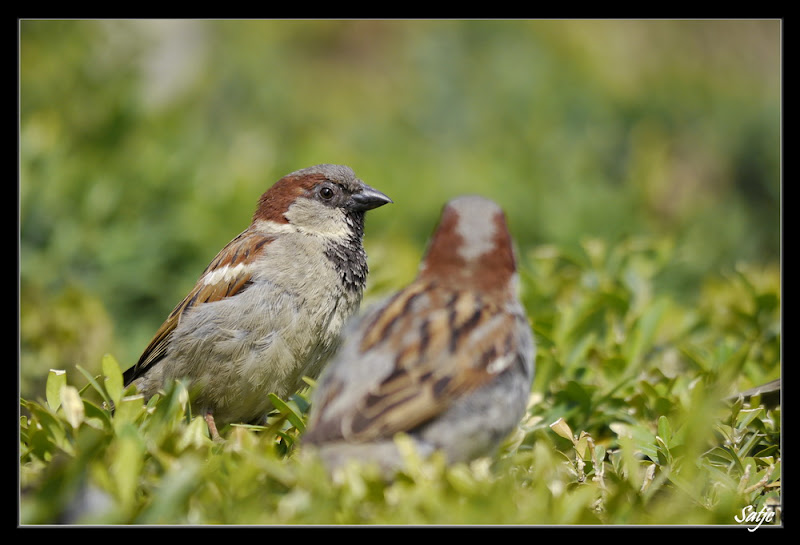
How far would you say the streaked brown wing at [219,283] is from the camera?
3035 millimetres

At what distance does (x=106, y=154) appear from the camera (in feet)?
16.5

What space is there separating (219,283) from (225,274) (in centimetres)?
4

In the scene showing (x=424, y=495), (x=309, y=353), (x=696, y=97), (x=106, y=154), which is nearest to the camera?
(x=424, y=495)

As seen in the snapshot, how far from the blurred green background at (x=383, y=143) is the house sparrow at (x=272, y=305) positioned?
0.69 metres

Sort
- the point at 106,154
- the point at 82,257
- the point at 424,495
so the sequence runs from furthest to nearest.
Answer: the point at 106,154
the point at 82,257
the point at 424,495

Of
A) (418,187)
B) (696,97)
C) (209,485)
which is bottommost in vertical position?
(209,485)

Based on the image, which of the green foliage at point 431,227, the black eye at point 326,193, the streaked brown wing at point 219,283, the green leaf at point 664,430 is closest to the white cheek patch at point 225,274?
the streaked brown wing at point 219,283

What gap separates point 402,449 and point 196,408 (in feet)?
4.78

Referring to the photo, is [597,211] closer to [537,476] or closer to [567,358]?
[567,358]

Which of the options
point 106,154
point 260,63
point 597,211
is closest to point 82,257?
point 106,154

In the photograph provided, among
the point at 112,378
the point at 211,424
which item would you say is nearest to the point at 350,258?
the point at 211,424

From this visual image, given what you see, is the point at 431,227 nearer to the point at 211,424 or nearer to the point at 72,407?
the point at 211,424

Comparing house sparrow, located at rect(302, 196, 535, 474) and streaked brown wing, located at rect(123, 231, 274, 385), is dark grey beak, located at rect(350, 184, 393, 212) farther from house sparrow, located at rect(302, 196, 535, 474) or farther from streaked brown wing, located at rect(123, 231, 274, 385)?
house sparrow, located at rect(302, 196, 535, 474)

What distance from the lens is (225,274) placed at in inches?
121
